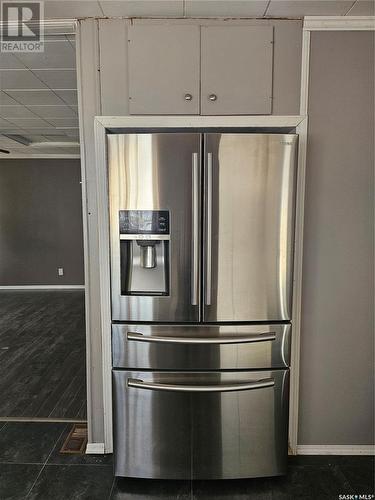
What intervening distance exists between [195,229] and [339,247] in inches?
35.5

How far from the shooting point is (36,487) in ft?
6.15

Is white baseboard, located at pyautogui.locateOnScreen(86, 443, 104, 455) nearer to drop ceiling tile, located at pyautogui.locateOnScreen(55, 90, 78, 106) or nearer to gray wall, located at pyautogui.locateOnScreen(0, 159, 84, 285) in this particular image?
drop ceiling tile, located at pyautogui.locateOnScreen(55, 90, 78, 106)

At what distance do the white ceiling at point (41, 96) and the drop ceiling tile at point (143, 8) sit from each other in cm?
43

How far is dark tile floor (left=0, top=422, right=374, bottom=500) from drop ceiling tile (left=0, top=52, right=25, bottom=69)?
100 inches

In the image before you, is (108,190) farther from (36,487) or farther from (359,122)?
(36,487)

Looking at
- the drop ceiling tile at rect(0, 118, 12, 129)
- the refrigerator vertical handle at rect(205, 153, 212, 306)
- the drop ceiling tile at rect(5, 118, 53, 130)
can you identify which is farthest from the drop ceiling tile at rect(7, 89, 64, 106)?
the refrigerator vertical handle at rect(205, 153, 212, 306)

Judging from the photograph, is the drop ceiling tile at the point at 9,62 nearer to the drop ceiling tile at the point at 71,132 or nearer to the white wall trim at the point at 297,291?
the white wall trim at the point at 297,291

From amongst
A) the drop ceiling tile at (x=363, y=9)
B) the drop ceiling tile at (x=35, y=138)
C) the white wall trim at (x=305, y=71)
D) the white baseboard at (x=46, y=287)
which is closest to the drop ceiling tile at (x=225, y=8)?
the white wall trim at (x=305, y=71)

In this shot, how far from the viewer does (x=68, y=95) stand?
3.21m

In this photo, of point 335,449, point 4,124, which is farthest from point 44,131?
point 335,449

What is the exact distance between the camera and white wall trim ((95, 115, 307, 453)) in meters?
1.91

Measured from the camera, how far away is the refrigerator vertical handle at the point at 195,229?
→ 1.72m

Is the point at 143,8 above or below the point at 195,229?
above

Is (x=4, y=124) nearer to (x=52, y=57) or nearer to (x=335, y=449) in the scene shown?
(x=52, y=57)
